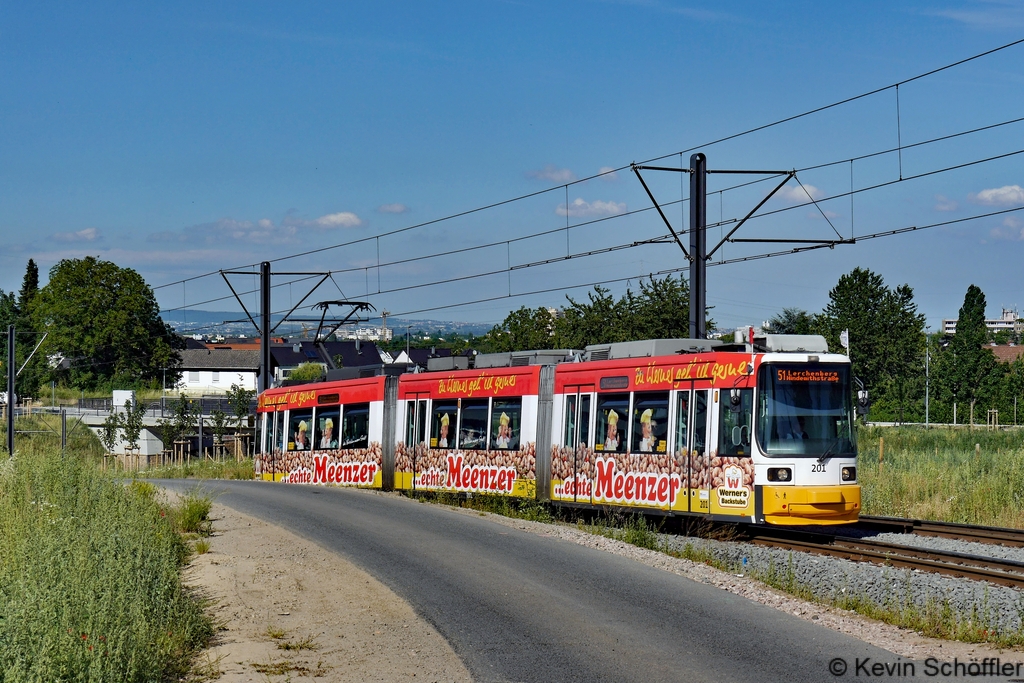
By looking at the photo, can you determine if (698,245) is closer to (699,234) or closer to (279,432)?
(699,234)

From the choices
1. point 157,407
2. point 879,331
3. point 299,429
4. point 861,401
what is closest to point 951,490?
point 861,401

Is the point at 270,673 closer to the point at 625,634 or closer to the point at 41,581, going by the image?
the point at 41,581

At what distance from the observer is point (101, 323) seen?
94688mm

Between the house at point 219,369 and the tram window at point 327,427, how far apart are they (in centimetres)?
11104

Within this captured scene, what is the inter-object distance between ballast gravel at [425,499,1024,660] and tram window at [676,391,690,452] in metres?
1.51

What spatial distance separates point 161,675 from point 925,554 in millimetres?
10527

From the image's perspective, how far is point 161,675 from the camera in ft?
29.7

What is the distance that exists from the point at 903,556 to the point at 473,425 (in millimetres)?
10070

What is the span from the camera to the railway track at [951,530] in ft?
54.8

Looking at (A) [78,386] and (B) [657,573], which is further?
(A) [78,386]

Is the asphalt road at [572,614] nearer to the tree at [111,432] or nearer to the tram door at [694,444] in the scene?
the tram door at [694,444]

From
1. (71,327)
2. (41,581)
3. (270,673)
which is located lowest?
(270,673)

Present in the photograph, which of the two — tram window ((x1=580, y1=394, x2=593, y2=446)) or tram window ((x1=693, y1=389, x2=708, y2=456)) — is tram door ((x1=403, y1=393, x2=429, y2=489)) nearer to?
tram window ((x1=580, y1=394, x2=593, y2=446))

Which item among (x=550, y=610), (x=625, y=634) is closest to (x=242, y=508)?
(x=550, y=610)
